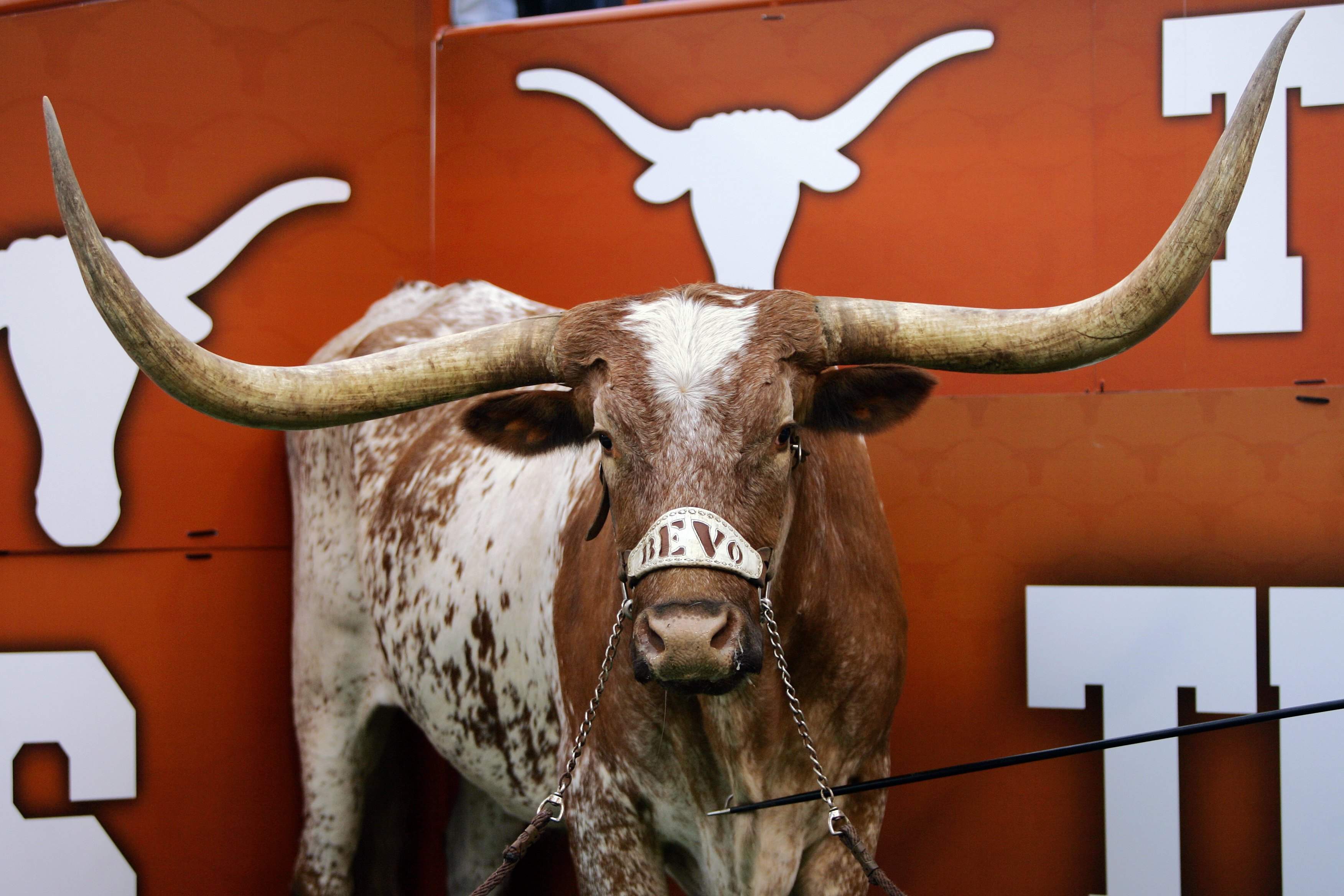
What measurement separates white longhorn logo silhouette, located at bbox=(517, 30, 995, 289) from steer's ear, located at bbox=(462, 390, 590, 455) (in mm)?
1158

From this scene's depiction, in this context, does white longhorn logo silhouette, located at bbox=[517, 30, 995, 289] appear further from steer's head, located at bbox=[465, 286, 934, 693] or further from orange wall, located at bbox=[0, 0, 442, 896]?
steer's head, located at bbox=[465, 286, 934, 693]

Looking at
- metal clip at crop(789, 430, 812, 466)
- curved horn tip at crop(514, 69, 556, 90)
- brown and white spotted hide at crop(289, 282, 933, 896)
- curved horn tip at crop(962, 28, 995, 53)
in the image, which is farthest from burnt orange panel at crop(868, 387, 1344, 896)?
curved horn tip at crop(514, 69, 556, 90)

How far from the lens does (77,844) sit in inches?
119

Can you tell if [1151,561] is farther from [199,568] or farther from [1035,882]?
[199,568]

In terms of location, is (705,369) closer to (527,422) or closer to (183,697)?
(527,422)

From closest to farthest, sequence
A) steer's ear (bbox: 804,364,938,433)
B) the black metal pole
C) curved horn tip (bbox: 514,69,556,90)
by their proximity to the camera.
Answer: the black metal pole < steer's ear (bbox: 804,364,938,433) < curved horn tip (bbox: 514,69,556,90)

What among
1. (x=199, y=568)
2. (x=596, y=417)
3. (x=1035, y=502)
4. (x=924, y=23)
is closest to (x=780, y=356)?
(x=596, y=417)

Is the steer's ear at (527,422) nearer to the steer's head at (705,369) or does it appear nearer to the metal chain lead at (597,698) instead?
the steer's head at (705,369)

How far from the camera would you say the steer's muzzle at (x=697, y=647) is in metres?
1.37

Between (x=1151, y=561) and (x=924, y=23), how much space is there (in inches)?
69.5

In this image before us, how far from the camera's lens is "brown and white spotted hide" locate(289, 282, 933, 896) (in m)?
1.59

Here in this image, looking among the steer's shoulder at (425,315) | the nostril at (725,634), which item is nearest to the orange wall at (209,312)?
the steer's shoulder at (425,315)

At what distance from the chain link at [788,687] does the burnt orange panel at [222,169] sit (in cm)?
213

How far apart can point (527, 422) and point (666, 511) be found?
61cm
